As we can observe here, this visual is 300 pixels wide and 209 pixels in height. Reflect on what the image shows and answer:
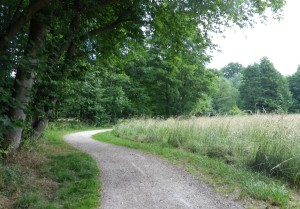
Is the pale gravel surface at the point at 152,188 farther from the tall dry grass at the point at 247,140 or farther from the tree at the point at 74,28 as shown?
the tree at the point at 74,28

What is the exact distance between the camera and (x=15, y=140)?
7.61 m

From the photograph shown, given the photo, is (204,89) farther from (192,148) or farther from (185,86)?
(192,148)

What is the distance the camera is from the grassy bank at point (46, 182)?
5.14 meters

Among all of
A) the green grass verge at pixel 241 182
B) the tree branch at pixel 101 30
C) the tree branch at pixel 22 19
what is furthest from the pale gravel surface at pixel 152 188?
the tree branch at pixel 101 30

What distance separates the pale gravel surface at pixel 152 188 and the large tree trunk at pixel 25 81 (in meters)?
2.50

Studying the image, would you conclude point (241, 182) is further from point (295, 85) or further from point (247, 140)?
point (295, 85)

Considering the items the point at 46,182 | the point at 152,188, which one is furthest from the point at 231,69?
the point at 46,182

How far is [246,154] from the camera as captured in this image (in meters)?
8.25

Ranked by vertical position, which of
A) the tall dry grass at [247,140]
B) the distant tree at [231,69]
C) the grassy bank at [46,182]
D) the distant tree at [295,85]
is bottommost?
the grassy bank at [46,182]

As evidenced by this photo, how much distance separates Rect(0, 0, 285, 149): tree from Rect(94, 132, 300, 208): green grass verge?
4.57 metres

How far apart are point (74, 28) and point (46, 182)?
5308mm

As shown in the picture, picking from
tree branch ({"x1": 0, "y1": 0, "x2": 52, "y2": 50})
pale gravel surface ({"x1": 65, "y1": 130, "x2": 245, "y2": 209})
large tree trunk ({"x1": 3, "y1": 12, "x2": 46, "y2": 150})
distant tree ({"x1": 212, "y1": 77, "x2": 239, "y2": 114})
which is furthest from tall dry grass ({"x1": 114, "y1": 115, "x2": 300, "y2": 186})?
distant tree ({"x1": 212, "y1": 77, "x2": 239, "y2": 114})

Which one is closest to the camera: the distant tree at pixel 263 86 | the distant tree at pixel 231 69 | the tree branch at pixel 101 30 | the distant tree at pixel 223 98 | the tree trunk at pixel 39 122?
the tree trunk at pixel 39 122

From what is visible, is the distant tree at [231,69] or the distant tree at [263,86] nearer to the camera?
the distant tree at [263,86]
